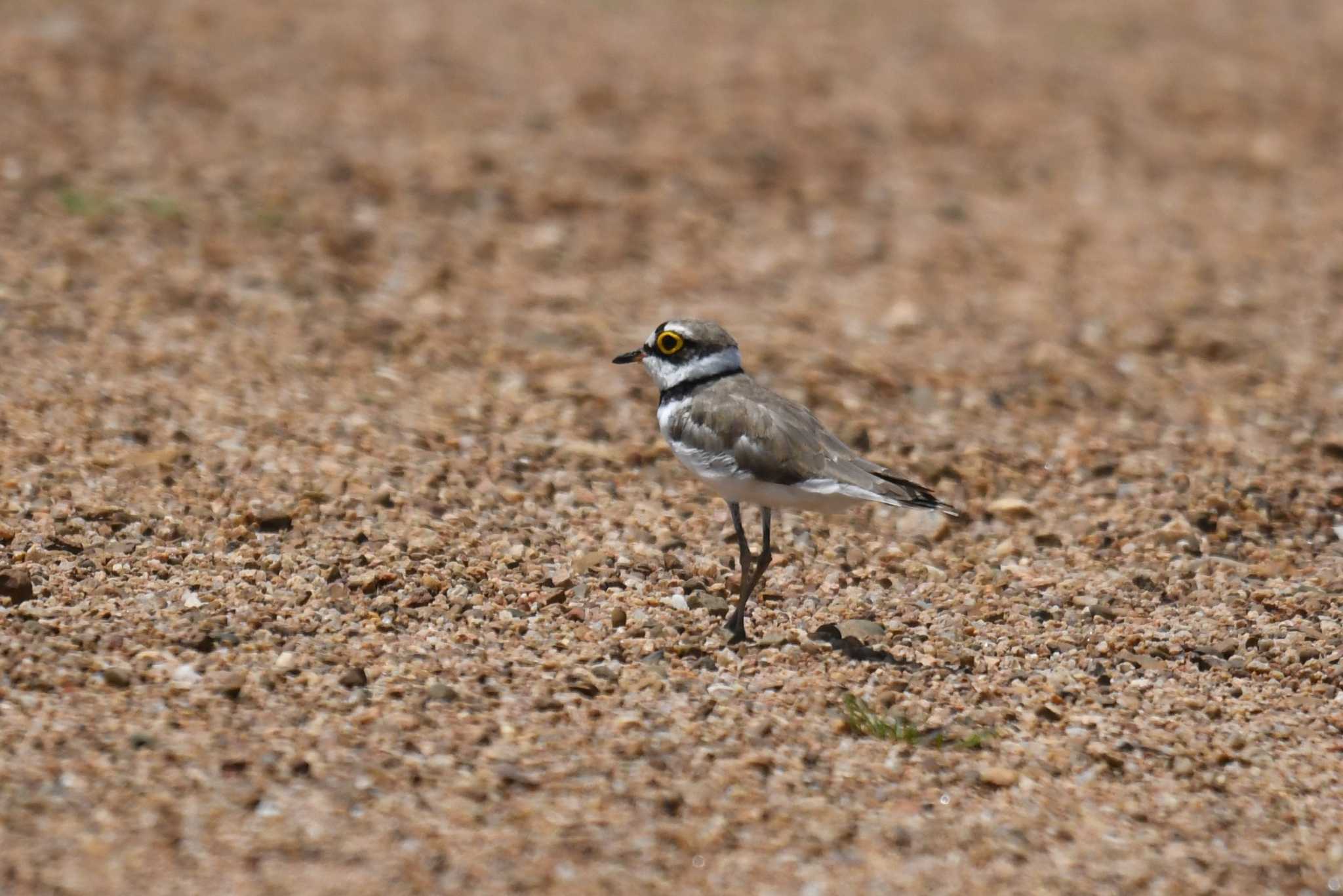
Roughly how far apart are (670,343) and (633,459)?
1.43 m

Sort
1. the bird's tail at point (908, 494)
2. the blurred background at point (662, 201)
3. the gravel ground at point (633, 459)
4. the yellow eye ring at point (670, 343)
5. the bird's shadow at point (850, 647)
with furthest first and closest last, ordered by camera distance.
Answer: the blurred background at point (662, 201) < the yellow eye ring at point (670, 343) < the bird's shadow at point (850, 647) < the bird's tail at point (908, 494) < the gravel ground at point (633, 459)

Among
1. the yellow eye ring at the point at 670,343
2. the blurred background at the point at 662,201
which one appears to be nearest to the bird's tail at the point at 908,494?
the yellow eye ring at the point at 670,343

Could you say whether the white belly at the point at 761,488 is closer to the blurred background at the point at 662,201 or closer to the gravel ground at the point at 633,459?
the gravel ground at the point at 633,459

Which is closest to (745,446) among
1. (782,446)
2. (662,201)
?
(782,446)

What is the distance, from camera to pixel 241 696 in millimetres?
4977

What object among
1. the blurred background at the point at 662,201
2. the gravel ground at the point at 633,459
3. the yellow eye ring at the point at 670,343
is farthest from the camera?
the blurred background at the point at 662,201

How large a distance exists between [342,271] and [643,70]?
454cm

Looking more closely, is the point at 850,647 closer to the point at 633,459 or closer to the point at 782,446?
the point at 782,446

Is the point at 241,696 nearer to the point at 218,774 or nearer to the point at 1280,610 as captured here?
the point at 218,774

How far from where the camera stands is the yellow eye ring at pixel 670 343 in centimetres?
592

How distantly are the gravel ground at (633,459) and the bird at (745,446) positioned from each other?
1.69 feet

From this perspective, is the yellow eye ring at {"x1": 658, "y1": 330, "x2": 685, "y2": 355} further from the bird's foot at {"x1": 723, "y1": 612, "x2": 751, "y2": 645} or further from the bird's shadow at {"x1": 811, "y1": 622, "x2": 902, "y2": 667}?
the bird's shadow at {"x1": 811, "y1": 622, "x2": 902, "y2": 667}

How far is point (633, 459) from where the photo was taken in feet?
23.9

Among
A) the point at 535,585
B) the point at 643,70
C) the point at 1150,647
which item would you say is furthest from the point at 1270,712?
the point at 643,70
